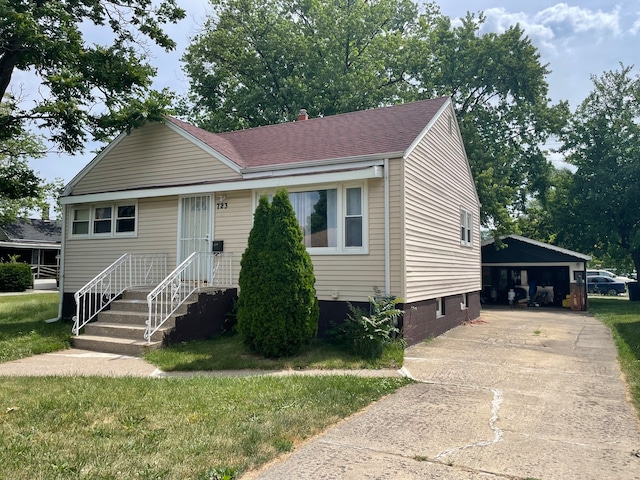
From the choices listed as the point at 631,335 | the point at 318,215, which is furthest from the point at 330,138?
the point at 631,335

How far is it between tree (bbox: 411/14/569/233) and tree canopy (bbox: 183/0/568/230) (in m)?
0.06

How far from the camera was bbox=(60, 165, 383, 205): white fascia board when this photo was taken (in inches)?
359

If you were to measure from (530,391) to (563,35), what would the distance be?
35.2 ft

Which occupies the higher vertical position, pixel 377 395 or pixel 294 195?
pixel 294 195

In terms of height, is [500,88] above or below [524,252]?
above

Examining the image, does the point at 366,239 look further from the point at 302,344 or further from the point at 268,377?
the point at 268,377

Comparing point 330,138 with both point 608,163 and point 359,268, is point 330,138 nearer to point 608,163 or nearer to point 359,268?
point 359,268

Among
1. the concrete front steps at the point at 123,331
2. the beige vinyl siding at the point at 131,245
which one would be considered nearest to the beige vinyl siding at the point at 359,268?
the concrete front steps at the point at 123,331

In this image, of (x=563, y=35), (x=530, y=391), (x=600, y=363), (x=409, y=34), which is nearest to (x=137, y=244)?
(x=530, y=391)

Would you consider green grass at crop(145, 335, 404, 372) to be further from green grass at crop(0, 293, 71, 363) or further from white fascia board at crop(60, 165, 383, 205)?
white fascia board at crop(60, 165, 383, 205)

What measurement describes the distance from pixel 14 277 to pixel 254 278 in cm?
2300

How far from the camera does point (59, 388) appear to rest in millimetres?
5586

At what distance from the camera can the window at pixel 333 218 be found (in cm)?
951

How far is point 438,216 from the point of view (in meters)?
11.6
